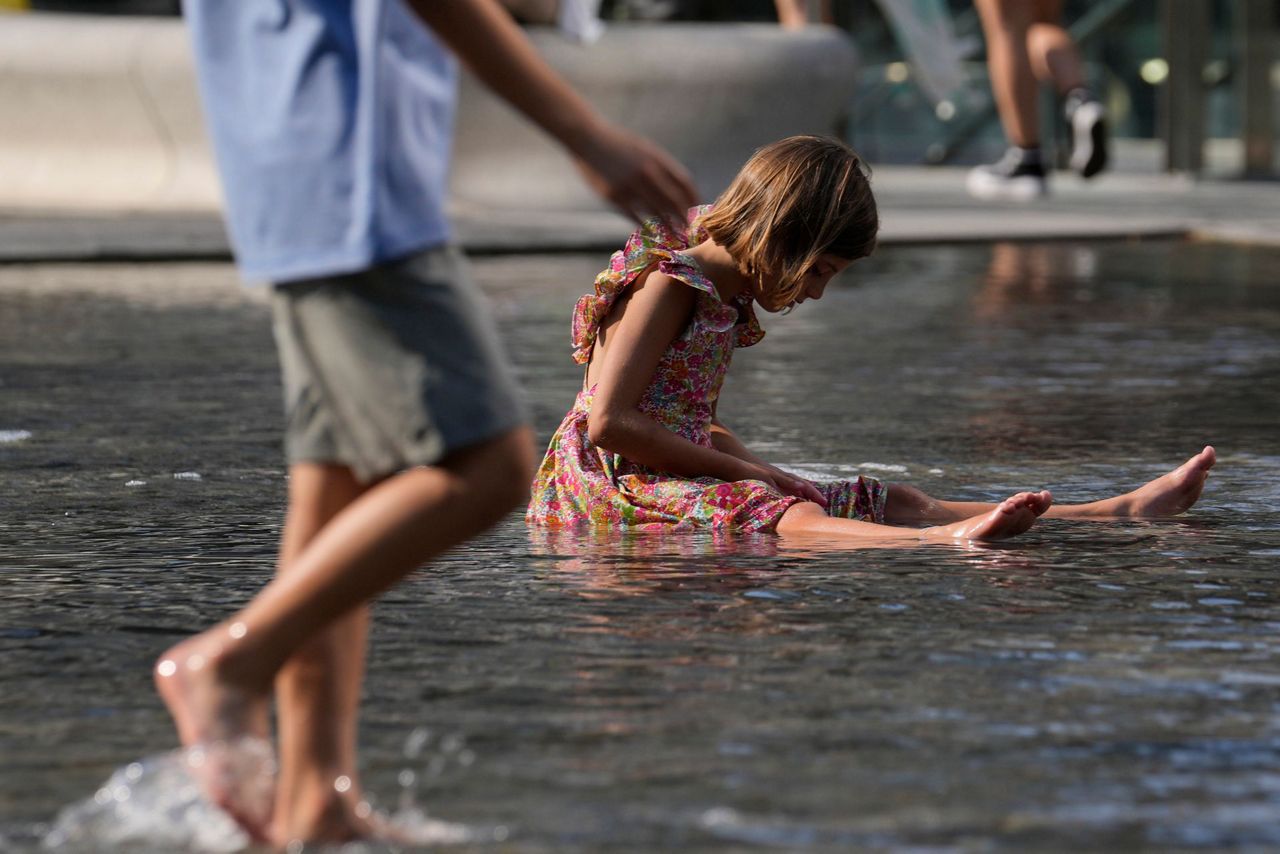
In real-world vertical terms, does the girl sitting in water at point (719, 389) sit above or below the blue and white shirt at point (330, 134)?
below

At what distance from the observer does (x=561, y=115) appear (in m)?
2.73

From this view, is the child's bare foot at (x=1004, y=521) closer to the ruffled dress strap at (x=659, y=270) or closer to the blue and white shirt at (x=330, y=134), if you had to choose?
the ruffled dress strap at (x=659, y=270)

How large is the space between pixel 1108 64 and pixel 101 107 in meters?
10.6

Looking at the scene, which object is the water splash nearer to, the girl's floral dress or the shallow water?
the shallow water

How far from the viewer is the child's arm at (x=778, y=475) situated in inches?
198

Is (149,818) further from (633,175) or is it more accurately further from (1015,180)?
(1015,180)

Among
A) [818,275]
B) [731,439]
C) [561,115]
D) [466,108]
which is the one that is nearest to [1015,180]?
[466,108]

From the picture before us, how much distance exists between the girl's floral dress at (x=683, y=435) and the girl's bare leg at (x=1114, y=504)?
5 centimetres

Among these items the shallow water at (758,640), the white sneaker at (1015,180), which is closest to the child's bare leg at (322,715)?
the shallow water at (758,640)

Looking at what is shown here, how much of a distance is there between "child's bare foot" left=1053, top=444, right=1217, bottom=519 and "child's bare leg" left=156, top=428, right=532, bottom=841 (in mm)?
2508

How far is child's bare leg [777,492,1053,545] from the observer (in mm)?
4594

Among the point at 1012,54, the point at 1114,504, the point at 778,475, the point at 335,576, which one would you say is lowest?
the point at 1012,54

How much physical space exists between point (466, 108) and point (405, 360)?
14424mm

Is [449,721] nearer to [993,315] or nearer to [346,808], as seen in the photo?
[346,808]
